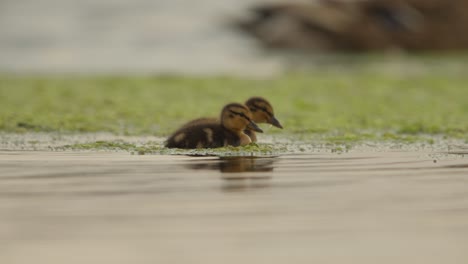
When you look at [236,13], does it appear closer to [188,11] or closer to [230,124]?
[188,11]

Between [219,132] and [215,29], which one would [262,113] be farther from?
[215,29]

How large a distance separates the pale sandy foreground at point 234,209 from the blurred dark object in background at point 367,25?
12372 mm

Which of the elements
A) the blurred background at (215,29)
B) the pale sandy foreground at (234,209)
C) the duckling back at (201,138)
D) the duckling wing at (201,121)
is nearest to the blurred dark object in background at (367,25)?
the blurred background at (215,29)

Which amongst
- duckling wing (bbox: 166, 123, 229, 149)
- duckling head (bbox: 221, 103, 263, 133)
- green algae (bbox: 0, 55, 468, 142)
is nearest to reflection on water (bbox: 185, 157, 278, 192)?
duckling wing (bbox: 166, 123, 229, 149)

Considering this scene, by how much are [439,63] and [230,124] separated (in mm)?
10496

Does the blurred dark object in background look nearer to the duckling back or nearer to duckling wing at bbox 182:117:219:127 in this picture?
duckling wing at bbox 182:117:219:127

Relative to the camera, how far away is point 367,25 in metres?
20.4

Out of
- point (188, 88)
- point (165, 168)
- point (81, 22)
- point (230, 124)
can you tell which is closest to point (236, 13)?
point (81, 22)

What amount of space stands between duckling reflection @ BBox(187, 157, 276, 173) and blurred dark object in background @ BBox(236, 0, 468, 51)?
40.2ft

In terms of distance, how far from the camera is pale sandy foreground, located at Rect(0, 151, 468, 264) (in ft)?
15.8

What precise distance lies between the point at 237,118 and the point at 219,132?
9.0 inches

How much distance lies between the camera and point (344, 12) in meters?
20.2

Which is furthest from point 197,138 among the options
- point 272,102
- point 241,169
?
point 272,102

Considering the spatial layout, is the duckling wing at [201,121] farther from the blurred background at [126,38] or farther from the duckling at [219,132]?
the blurred background at [126,38]
